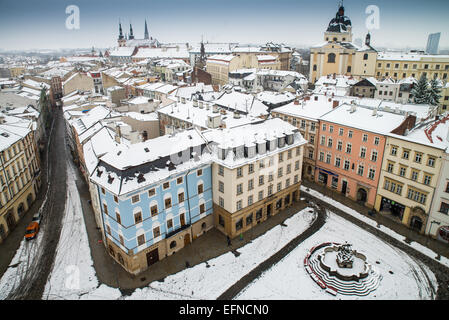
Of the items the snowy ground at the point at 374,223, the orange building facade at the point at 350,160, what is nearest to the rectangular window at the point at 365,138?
the orange building facade at the point at 350,160

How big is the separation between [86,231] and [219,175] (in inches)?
792

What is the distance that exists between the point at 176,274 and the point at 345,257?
1871 centimetres

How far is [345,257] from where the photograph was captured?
110ft

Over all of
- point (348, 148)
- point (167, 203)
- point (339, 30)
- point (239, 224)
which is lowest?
point (239, 224)

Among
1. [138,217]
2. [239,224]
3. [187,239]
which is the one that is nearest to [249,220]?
[239,224]

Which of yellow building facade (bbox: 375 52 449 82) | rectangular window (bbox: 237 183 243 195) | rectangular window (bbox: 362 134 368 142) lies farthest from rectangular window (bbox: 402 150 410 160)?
yellow building facade (bbox: 375 52 449 82)

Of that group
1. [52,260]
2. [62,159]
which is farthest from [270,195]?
[62,159]

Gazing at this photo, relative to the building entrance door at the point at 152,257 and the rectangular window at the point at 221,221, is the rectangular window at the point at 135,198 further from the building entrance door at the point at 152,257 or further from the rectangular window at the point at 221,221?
the rectangular window at the point at 221,221

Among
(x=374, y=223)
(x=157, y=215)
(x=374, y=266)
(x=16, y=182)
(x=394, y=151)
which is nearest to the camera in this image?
(x=157, y=215)

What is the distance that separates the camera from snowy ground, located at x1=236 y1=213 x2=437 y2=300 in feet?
101

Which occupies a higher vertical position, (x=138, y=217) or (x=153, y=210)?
(x=153, y=210)

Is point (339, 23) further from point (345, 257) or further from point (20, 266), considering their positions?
point (20, 266)

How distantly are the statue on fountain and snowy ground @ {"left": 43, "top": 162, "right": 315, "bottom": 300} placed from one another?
6928mm
